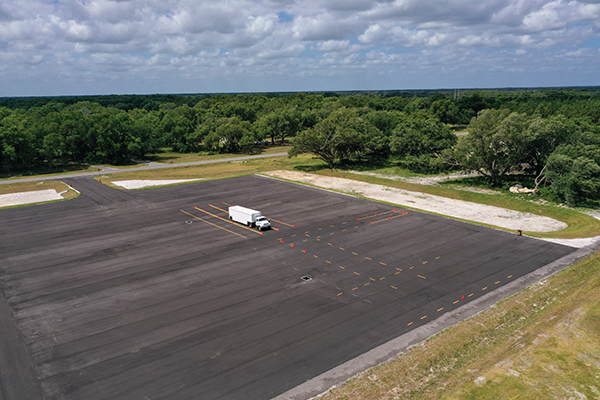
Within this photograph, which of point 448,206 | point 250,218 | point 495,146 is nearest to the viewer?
point 250,218

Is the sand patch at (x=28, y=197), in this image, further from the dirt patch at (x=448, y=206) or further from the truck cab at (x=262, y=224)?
the dirt patch at (x=448, y=206)

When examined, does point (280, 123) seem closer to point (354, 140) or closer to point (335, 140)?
point (335, 140)

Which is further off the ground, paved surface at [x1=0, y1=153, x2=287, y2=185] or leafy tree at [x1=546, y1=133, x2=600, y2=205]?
leafy tree at [x1=546, y1=133, x2=600, y2=205]

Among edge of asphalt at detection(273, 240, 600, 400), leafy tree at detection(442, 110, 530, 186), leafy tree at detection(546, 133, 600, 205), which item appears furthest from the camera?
leafy tree at detection(442, 110, 530, 186)

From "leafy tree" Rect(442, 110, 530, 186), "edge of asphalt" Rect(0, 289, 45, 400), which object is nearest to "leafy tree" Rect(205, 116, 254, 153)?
"leafy tree" Rect(442, 110, 530, 186)

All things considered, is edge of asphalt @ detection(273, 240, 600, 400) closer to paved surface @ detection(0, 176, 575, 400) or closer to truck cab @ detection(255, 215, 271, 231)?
paved surface @ detection(0, 176, 575, 400)

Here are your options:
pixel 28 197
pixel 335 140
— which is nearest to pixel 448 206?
pixel 335 140
